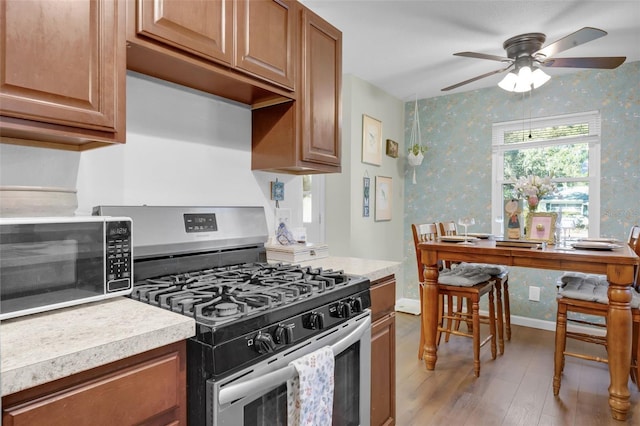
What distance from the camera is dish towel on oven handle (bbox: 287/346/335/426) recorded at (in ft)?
3.70

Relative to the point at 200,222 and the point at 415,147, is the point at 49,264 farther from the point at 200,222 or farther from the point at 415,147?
the point at 415,147

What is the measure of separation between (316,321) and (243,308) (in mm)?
285

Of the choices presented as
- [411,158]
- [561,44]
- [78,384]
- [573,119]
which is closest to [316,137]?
[78,384]

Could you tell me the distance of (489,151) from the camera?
13.2ft

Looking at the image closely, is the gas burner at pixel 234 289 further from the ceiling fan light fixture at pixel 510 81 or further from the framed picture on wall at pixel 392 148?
the framed picture on wall at pixel 392 148

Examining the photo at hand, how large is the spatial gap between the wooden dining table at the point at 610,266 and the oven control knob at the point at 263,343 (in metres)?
1.92

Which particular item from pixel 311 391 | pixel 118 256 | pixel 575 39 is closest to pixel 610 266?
pixel 575 39

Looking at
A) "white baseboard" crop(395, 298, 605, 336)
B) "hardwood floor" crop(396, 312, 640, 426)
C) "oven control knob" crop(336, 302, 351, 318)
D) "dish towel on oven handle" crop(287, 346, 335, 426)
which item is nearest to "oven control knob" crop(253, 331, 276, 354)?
"dish towel on oven handle" crop(287, 346, 335, 426)

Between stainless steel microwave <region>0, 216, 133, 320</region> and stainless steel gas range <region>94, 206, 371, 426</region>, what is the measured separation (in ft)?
0.47

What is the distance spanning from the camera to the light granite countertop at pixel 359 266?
1.68 m

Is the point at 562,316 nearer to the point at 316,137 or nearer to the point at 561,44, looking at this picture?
the point at 561,44

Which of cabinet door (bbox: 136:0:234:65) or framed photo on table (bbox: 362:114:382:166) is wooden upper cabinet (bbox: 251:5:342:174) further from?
framed photo on table (bbox: 362:114:382:166)

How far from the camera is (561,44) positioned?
7.82 feet

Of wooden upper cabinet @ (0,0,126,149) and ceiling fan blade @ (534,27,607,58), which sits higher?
ceiling fan blade @ (534,27,607,58)
